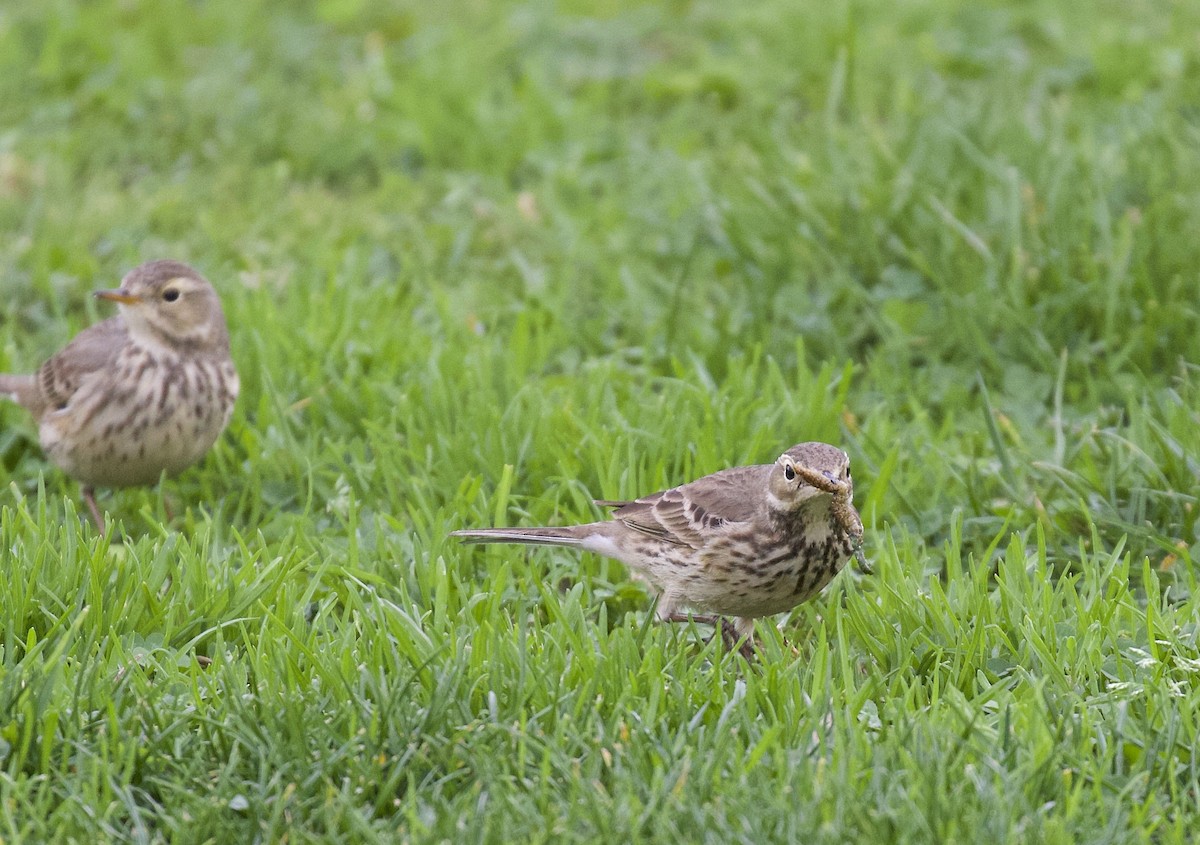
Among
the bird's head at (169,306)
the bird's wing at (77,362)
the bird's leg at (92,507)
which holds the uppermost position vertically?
the bird's head at (169,306)

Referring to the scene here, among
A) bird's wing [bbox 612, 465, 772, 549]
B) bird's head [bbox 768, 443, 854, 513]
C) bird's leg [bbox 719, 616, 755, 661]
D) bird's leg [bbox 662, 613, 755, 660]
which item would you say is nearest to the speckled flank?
bird's wing [bbox 612, 465, 772, 549]

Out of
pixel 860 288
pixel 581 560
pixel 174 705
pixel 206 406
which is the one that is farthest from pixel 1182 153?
pixel 174 705

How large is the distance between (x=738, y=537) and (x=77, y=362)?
9.10 feet

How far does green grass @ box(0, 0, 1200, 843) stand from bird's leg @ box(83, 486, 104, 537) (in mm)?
114

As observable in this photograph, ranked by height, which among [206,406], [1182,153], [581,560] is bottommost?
[581,560]

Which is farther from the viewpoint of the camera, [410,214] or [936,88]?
[936,88]

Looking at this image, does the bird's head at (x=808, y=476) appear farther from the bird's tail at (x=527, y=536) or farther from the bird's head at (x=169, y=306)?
the bird's head at (x=169, y=306)

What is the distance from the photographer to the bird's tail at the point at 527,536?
4.87m

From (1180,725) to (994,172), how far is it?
3923 mm

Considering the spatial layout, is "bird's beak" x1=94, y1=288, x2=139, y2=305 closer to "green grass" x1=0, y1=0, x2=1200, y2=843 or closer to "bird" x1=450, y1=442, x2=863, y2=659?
"green grass" x1=0, y1=0, x2=1200, y2=843

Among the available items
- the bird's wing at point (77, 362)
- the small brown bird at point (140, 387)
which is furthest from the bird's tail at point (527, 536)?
the bird's wing at point (77, 362)

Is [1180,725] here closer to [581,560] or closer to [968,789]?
[968,789]

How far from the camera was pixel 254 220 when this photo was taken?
8211 millimetres

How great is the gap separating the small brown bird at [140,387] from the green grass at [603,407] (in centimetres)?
25
